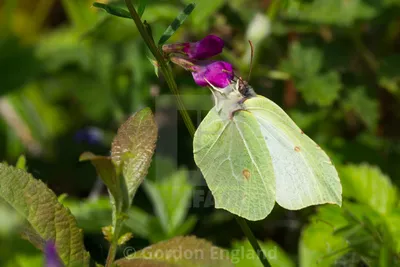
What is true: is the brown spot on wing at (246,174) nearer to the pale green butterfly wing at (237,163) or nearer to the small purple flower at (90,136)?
the pale green butterfly wing at (237,163)

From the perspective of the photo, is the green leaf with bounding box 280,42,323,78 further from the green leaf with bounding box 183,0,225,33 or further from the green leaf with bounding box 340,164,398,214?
the green leaf with bounding box 340,164,398,214

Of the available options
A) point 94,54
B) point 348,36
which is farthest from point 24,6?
point 348,36

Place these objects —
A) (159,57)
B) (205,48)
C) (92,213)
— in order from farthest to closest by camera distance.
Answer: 1. (92,213)
2. (205,48)
3. (159,57)

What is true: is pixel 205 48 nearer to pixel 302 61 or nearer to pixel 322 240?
pixel 322 240

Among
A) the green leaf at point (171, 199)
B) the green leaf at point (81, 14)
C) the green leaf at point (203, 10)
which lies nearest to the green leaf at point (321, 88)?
the green leaf at point (203, 10)

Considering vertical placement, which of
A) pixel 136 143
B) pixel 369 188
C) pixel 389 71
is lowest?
pixel 369 188

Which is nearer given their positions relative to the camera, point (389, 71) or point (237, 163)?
point (237, 163)

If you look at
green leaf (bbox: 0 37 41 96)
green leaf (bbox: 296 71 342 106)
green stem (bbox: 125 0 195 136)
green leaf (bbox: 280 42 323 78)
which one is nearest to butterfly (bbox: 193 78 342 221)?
green stem (bbox: 125 0 195 136)

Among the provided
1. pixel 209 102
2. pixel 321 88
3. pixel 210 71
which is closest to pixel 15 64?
pixel 209 102
